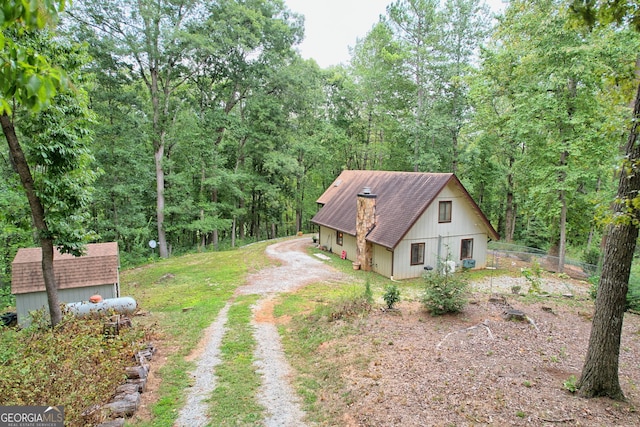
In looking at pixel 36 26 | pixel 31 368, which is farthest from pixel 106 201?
pixel 36 26

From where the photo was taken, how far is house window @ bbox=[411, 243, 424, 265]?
1877 centimetres

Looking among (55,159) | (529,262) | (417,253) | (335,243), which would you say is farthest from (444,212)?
(55,159)

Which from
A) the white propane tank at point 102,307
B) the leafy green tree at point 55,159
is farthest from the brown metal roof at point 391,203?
the leafy green tree at point 55,159

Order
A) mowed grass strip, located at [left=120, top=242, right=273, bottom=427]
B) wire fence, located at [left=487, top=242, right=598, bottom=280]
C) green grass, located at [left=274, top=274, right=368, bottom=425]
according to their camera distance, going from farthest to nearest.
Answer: wire fence, located at [left=487, top=242, right=598, bottom=280]
mowed grass strip, located at [left=120, top=242, right=273, bottom=427]
green grass, located at [left=274, top=274, right=368, bottom=425]

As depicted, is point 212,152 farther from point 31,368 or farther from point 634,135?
point 634,135

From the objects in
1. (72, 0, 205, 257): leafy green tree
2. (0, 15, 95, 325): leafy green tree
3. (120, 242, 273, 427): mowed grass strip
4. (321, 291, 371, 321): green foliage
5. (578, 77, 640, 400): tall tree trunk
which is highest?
(72, 0, 205, 257): leafy green tree

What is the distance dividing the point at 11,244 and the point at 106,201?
573cm

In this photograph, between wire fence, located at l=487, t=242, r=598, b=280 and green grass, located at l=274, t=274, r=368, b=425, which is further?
wire fence, located at l=487, t=242, r=598, b=280

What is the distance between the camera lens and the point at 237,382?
7.27 meters

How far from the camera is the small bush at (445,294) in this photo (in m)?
9.26

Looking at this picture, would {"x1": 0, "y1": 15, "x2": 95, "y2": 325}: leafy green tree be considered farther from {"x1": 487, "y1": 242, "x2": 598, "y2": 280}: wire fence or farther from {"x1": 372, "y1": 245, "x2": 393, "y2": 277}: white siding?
{"x1": 487, "y1": 242, "x2": 598, "y2": 280}: wire fence

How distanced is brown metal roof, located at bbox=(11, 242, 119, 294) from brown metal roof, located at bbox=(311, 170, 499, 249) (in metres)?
12.6

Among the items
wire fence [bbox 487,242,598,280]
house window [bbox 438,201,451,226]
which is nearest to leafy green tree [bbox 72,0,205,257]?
house window [bbox 438,201,451,226]

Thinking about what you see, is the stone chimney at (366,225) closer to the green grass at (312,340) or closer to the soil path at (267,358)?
the soil path at (267,358)
